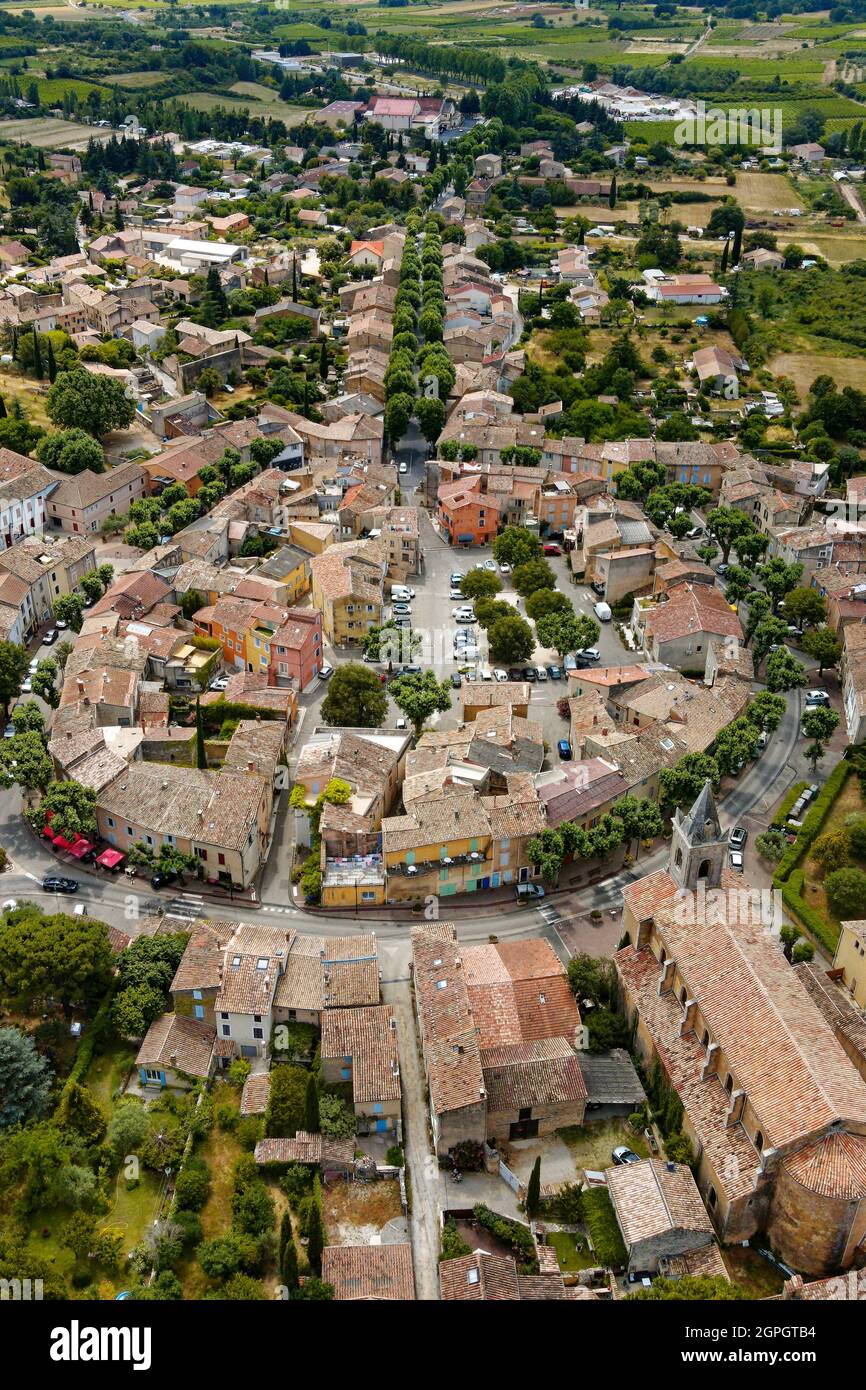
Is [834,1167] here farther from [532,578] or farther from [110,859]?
[532,578]

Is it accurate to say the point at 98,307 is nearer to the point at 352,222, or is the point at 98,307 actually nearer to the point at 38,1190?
the point at 352,222

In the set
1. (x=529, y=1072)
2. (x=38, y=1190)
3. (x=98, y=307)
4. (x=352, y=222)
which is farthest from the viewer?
(x=352, y=222)

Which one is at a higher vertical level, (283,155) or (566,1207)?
(283,155)

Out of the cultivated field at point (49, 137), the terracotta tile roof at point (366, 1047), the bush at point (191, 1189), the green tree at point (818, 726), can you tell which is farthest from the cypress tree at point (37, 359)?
the cultivated field at point (49, 137)

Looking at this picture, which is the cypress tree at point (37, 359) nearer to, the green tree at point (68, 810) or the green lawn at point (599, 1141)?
the green tree at point (68, 810)

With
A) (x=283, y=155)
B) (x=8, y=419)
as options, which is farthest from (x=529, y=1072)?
(x=283, y=155)
